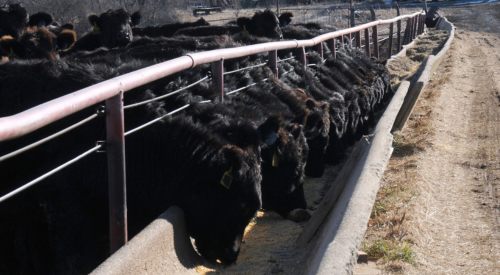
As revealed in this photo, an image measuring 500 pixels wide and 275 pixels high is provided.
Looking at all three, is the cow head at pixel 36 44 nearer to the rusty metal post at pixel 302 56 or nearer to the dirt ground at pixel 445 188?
the rusty metal post at pixel 302 56

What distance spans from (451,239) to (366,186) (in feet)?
3.32

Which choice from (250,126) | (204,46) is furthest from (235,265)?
(204,46)

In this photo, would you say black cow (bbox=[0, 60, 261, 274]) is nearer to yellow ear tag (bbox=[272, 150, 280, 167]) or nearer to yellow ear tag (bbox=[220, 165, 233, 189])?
yellow ear tag (bbox=[220, 165, 233, 189])

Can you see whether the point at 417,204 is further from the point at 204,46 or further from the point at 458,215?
the point at 204,46

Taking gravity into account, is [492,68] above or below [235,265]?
above

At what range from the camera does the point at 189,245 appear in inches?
143

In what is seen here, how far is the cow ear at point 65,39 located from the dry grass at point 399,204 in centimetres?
579

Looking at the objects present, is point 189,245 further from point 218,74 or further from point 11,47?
point 11,47

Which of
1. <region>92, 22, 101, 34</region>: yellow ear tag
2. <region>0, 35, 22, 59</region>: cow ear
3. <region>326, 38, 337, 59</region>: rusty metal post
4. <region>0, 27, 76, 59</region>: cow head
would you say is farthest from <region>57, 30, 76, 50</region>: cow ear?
<region>326, 38, 337, 59</region>: rusty metal post

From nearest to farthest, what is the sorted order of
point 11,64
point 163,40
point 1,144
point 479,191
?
A: point 1,144, point 11,64, point 479,191, point 163,40

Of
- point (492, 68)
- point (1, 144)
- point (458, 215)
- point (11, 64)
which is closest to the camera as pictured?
point (1, 144)

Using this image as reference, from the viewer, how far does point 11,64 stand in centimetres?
427

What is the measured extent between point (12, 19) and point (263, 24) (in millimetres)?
5923

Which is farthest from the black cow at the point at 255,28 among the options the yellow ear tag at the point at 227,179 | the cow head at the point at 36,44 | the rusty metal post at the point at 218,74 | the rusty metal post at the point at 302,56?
the yellow ear tag at the point at 227,179
